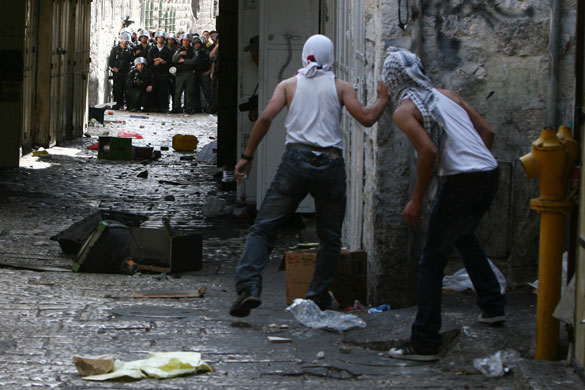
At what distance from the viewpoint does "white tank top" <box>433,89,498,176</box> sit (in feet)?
18.0

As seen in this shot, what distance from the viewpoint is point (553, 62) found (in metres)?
6.75

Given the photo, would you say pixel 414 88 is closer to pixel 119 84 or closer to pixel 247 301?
pixel 247 301

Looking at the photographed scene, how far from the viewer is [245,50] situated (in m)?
12.5

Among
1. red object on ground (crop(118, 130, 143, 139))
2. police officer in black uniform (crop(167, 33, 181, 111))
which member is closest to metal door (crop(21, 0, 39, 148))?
red object on ground (crop(118, 130, 143, 139))

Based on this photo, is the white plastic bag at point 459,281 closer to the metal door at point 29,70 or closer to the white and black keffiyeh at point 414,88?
the white and black keffiyeh at point 414,88

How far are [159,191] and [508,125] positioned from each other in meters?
7.74

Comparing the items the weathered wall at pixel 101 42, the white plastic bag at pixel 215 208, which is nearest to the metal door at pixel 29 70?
the white plastic bag at pixel 215 208

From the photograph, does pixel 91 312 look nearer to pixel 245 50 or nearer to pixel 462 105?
pixel 462 105

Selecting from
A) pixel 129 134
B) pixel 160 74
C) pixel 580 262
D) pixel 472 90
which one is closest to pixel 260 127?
pixel 472 90

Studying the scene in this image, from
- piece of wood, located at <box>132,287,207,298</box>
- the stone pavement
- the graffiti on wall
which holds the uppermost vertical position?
the graffiti on wall

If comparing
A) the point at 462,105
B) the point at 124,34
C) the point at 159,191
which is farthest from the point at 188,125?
the point at 462,105

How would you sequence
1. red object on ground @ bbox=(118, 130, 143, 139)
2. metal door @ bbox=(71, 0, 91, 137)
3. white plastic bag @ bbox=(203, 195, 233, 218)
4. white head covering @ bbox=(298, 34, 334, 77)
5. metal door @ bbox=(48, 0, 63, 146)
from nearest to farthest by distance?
white head covering @ bbox=(298, 34, 334, 77)
white plastic bag @ bbox=(203, 195, 233, 218)
metal door @ bbox=(48, 0, 63, 146)
metal door @ bbox=(71, 0, 91, 137)
red object on ground @ bbox=(118, 130, 143, 139)

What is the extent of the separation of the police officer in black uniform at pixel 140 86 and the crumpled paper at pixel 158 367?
23.9 metres

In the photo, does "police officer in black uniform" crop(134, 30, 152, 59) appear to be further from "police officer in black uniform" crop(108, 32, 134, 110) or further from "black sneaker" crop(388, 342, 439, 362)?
"black sneaker" crop(388, 342, 439, 362)
